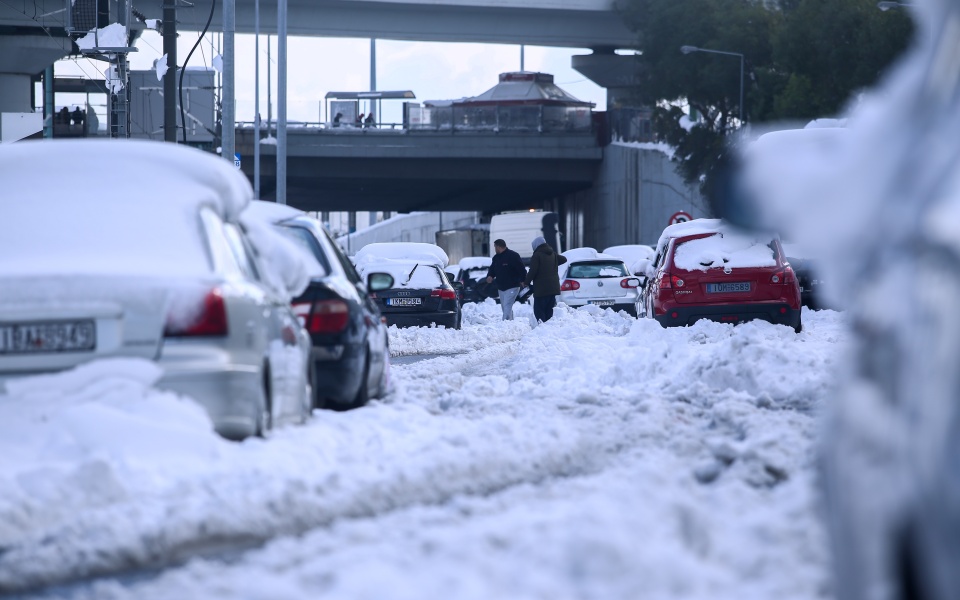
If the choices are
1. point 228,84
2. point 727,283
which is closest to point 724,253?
point 727,283

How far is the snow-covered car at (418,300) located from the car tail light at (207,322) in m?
20.3

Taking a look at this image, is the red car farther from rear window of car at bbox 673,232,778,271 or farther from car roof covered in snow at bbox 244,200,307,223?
car roof covered in snow at bbox 244,200,307,223

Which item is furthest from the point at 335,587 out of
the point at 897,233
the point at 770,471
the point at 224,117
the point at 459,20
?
the point at 459,20

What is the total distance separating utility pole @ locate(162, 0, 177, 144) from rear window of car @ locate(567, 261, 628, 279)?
403 inches

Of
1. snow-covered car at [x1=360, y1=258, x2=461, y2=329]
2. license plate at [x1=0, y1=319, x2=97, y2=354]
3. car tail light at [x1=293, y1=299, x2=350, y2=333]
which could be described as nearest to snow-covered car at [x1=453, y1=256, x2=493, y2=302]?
snow-covered car at [x1=360, y1=258, x2=461, y2=329]

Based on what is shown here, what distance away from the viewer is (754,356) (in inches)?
538

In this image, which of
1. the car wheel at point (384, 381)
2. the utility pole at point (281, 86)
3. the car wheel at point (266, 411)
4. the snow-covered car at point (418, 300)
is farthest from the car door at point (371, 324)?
the utility pole at point (281, 86)

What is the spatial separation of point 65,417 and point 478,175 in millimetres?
61879

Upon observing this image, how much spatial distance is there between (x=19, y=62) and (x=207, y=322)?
157 ft

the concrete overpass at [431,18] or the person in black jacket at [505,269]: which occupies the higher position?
the concrete overpass at [431,18]

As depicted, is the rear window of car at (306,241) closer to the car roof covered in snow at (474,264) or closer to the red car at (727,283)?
the red car at (727,283)

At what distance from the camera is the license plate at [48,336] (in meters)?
6.74

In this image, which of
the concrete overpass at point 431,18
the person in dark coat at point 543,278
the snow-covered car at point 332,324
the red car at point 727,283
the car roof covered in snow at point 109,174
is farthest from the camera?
the concrete overpass at point 431,18

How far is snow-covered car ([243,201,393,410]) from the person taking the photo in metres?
10.3
